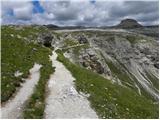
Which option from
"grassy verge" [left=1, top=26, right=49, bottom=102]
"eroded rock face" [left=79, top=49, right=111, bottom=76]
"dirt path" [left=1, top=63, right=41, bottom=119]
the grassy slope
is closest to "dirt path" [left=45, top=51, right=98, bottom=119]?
the grassy slope

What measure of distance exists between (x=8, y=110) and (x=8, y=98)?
2888 millimetres

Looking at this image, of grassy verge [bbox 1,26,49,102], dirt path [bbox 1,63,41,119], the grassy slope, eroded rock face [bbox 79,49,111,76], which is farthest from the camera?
eroded rock face [bbox 79,49,111,76]

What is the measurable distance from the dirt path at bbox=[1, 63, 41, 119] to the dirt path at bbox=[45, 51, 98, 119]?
2.03 m

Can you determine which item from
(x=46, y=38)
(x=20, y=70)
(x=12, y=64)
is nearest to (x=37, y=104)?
(x=20, y=70)

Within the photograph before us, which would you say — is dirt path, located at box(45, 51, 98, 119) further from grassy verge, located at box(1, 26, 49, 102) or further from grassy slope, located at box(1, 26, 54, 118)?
grassy verge, located at box(1, 26, 49, 102)

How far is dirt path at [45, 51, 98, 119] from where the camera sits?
27266 mm

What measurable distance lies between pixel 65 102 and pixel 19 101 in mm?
4341

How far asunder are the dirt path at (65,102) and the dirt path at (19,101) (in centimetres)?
203

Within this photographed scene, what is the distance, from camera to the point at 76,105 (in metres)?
29.6

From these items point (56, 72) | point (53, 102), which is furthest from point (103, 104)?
point (56, 72)

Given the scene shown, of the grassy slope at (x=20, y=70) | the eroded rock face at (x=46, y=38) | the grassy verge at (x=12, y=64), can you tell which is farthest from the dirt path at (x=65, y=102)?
the eroded rock face at (x=46, y=38)

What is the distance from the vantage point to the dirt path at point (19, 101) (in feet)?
85.3

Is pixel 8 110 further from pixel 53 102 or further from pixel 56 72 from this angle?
pixel 56 72

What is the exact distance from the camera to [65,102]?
30.2m
